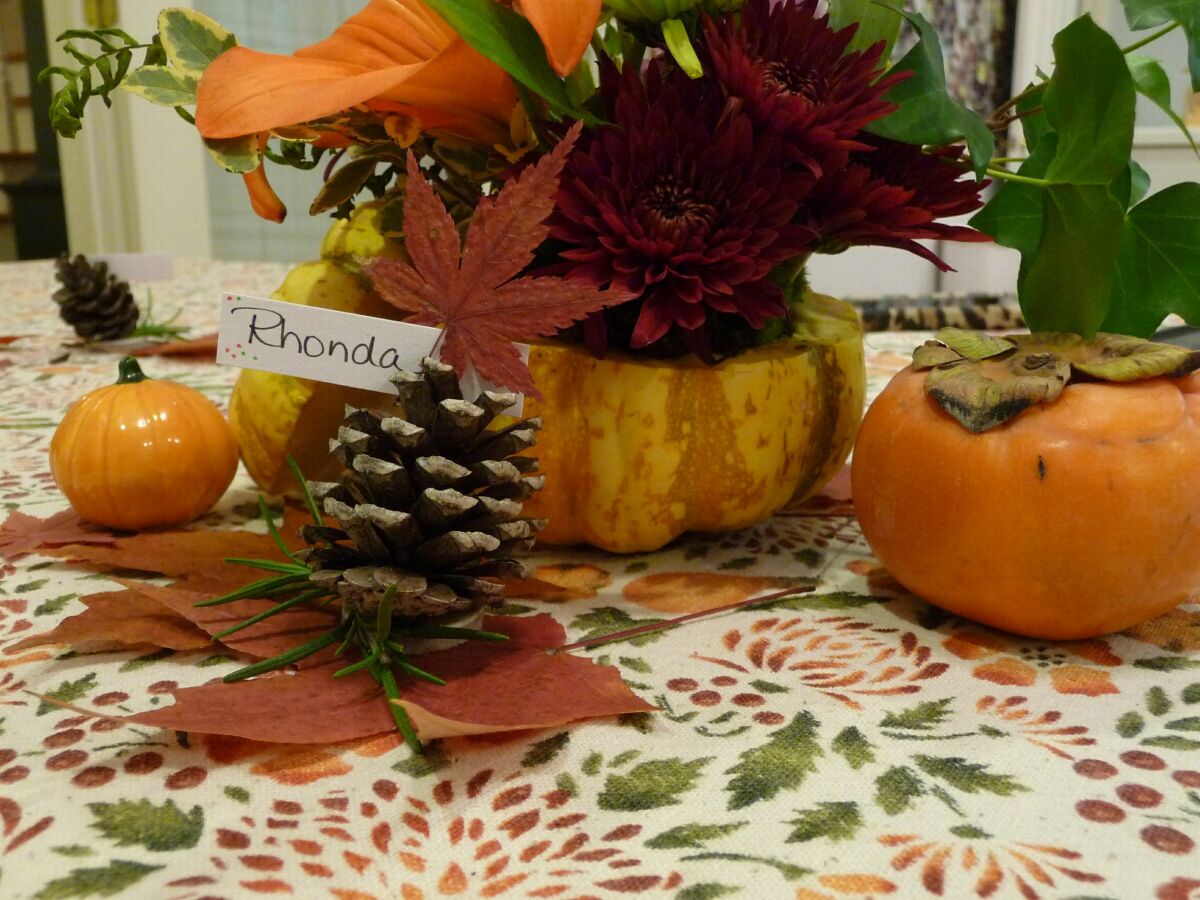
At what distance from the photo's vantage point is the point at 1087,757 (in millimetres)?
372

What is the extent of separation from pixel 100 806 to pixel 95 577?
0.78ft

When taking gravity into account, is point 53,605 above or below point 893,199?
below

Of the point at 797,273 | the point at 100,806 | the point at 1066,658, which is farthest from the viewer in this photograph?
the point at 797,273

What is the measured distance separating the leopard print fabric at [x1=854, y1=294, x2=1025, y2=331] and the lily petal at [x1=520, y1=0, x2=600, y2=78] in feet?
2.89

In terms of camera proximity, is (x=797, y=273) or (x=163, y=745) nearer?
(x=163, y=745)

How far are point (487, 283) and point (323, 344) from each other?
0.28 ft

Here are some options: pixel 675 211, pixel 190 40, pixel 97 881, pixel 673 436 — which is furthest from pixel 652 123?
pixel 97 881

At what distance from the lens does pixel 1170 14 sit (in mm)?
457

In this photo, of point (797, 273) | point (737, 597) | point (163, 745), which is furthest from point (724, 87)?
point (163, 745)

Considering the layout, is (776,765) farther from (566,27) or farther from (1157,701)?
(566,27)

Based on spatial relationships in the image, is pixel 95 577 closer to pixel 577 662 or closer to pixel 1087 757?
pixel 577 662

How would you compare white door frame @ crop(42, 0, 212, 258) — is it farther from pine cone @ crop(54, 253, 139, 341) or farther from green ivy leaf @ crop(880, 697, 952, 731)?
green ivy leaf @ crop(880, 697, 952, 731)

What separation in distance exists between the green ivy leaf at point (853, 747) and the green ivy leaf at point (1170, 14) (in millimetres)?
341

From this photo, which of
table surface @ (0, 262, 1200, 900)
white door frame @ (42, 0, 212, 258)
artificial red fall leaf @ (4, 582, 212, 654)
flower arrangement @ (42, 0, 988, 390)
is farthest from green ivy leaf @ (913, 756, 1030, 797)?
white door frame @ (42, 0, 212, 258)
